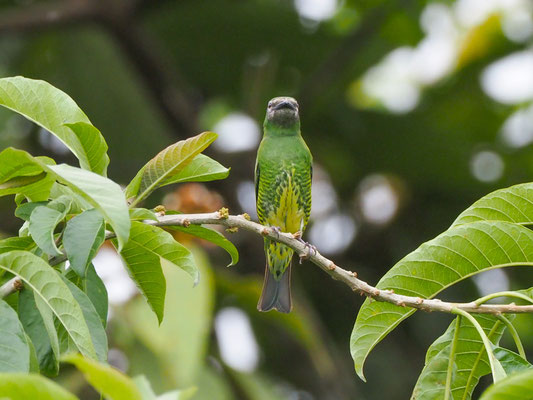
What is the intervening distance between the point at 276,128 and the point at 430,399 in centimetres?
258

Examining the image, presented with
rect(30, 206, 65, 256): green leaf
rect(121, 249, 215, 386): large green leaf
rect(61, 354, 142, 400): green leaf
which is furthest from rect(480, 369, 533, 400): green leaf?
rect(121, 249, 215, 386): large green leaf

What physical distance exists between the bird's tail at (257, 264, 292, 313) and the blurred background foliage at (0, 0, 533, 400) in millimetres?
950

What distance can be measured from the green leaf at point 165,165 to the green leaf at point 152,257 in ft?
0.39

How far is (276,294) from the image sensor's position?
3.90 m

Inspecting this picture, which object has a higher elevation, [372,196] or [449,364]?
[372,196]

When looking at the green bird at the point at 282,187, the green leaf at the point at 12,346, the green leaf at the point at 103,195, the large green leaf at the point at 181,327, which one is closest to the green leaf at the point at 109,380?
the green leaf at the point at 103,195

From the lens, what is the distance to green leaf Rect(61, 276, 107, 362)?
1.76m

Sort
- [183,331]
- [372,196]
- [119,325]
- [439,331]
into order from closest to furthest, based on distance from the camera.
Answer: [183,331] → [119,325] → [439,331] → [372,196]

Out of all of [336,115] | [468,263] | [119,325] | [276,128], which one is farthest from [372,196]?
[468,263]

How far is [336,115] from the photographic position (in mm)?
6395

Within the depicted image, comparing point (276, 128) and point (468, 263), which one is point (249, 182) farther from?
point (468, 263)

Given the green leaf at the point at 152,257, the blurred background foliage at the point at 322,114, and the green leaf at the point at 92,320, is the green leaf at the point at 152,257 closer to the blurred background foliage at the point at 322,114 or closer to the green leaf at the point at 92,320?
the green leaf at the point at 92,320

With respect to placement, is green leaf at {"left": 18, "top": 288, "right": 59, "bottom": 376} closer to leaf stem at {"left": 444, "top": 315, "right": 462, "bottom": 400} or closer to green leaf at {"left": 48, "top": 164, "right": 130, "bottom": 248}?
green leaf at {"left": 48, "top": 164, "right": 130, "bottom": 248}

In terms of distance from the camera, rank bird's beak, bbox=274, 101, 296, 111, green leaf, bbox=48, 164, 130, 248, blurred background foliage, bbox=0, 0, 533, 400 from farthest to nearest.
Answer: blurred background foliage, bbox=0, 0, 533, 400
bird's beak, bbox=274, 101, 296, 111
green leaf, bbox=48, 164, 130, 248
